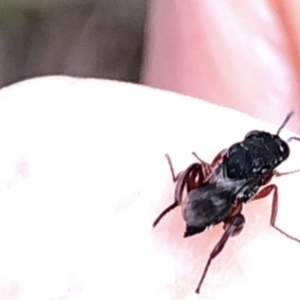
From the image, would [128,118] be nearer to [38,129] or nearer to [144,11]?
[38,129]

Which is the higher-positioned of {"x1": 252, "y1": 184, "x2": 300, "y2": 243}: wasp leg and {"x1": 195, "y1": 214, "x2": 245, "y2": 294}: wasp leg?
{"x1": 252, "y1": 184, "x2": 300, "y2": 243}: wasp leg

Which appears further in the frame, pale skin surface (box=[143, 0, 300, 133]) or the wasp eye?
pale skin surface (box=[143, 0, 300, 133])

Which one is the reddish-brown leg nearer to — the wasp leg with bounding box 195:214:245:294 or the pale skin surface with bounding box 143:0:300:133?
the wasp leg with bounding box 195:214:245:294

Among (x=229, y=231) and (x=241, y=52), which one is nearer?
(x=229, y=231)

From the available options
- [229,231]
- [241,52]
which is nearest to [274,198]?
[229,231]

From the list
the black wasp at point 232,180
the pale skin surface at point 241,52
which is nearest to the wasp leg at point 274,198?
the black wasp at point 232,180

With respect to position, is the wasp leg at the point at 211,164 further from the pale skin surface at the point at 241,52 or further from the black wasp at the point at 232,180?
the pale skin surface at the point at 241,52

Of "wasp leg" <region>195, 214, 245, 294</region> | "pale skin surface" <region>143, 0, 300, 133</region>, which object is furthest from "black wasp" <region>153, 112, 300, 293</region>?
"pale skin surface" <region>143, 0, 300, 133</region>

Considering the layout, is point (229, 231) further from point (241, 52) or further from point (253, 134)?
point (241, 52)
